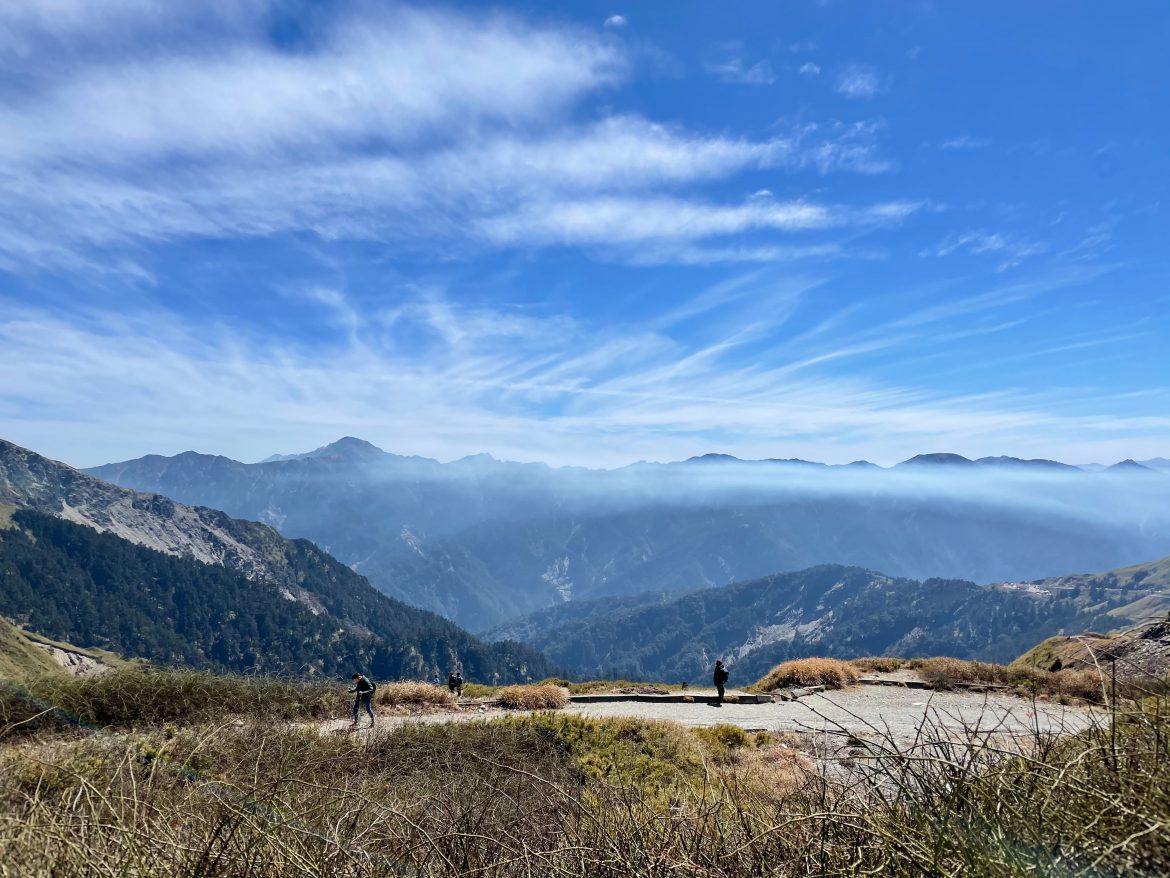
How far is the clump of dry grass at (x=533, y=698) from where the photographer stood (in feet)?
74.2

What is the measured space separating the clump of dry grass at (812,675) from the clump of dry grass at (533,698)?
26.3 ft

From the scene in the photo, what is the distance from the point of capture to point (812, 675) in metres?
25.2

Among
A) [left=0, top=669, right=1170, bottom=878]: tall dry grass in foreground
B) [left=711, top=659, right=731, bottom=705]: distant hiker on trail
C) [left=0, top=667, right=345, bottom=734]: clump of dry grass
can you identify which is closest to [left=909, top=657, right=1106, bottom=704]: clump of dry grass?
[left=711, top=659, right=731, bottom=705]: distant hiker on trail

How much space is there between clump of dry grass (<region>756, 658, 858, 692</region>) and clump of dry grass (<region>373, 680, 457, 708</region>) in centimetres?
1190

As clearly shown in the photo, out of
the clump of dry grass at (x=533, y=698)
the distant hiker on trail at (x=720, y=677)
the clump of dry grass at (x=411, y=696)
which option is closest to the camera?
the clump of dry grass at (x=411, y=696)

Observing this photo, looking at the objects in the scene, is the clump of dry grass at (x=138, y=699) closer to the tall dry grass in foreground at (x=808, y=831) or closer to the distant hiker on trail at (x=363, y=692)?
the distant hiker on trail at (x=363, y=692)

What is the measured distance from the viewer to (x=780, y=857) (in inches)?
153

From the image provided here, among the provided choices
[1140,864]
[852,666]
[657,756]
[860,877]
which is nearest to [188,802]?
[860,877]

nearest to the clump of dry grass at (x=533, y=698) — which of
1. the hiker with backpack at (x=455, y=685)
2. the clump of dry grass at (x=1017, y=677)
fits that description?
the hiker with backpack at (x=455, y=685)

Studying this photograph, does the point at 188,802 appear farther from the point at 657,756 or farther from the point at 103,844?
the point at 657,756

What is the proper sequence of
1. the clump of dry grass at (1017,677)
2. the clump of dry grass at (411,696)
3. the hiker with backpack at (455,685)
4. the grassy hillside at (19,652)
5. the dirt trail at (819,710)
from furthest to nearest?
the grassy hillside at (19,652), the hiker with backpack at (455,685), the clump of dry grass at (411,696), the clump of dry grass at (1017,677), the dirt trail at (819,710)

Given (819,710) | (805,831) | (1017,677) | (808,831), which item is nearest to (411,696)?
(819,710)

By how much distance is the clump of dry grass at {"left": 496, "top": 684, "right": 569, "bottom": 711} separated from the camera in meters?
22.6

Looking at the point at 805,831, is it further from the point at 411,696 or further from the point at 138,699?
the point at 411,696
